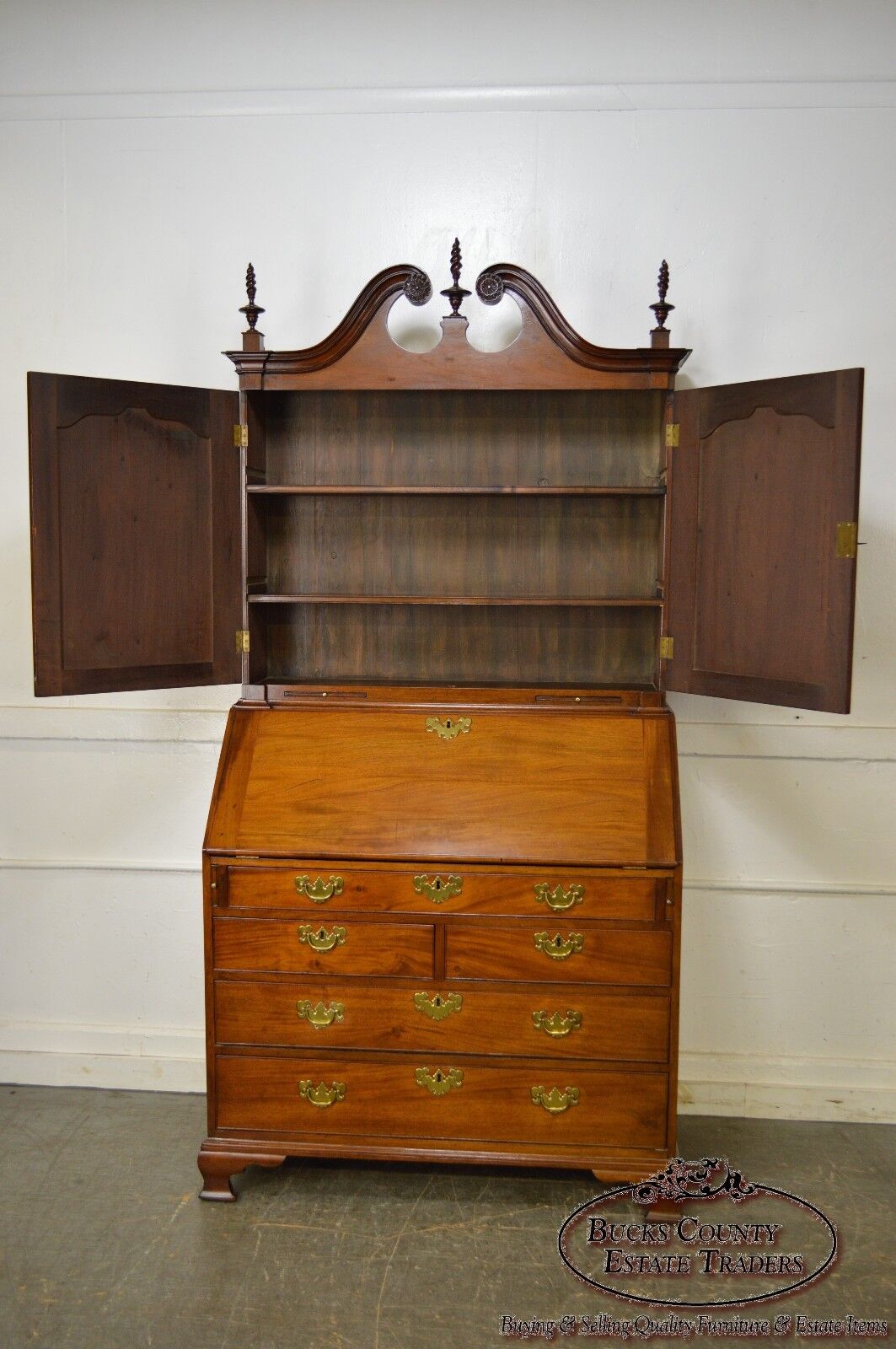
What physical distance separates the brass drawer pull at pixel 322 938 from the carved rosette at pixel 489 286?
1.66 meters

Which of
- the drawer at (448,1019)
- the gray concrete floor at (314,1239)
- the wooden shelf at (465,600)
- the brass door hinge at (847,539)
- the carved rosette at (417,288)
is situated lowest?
the gray concrete floor at (314,1239)

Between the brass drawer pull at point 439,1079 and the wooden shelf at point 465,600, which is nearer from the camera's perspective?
the brass drawer pull at point 439,1079

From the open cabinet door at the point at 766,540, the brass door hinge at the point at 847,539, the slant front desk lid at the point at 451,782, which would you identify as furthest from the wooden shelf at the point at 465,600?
the brass door hinge at the point at 847,539

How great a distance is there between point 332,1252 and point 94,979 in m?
1.27

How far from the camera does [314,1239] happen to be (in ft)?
7.91

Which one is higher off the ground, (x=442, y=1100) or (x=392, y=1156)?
(x=442, y=1100)

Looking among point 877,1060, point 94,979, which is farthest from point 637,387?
point 94,979

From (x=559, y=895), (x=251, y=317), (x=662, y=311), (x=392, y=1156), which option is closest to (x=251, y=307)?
(x=251, y=317)

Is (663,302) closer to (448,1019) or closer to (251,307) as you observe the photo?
(251,307)

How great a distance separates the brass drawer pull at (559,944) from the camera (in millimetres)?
2465

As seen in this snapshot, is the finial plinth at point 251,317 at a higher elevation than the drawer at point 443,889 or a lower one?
higher

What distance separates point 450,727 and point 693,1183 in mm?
1351

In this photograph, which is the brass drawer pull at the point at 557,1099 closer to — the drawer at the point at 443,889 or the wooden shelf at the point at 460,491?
the drawer at the point at 443,889

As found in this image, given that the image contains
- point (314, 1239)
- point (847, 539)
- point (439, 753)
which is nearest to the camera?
point (847, 539)
